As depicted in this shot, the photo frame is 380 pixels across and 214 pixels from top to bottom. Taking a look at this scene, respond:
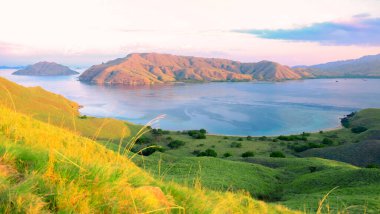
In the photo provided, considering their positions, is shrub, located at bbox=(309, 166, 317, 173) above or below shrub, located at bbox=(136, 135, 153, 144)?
above

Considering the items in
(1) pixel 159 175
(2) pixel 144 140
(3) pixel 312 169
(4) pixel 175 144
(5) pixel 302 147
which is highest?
(1) pixel 159 175

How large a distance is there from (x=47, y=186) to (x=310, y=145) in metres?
69.5

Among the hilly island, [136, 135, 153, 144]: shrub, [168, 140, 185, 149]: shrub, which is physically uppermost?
the hilly island

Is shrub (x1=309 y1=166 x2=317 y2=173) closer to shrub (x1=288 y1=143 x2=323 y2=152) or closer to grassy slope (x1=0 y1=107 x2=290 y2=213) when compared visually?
shrub (x1=288 y1=143 x2=323 y2=152)

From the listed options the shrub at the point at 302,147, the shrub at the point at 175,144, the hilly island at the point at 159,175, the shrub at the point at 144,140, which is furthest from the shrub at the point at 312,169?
the shrub at the point at 144,140

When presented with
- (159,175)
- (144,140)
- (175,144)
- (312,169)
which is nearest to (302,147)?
(175,144)

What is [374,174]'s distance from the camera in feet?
84.9

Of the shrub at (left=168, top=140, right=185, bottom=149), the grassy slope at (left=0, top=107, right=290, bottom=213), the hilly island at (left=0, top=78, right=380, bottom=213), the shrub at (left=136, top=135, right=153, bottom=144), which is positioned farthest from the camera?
the shrub at (left=136, top=135, right=153, bottom=144)

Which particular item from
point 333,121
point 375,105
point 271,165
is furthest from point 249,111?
point 271,165

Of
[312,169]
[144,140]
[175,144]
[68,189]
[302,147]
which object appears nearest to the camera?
[68,189]

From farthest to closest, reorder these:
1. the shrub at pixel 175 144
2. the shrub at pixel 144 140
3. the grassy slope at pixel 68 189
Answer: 1. the shrub at pixel 144 140
2. the shrub at pixel 175 144
3. the grassy slope at pixel 68 189

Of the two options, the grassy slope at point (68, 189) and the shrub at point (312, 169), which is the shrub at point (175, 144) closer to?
the shrub at point (312, 169)

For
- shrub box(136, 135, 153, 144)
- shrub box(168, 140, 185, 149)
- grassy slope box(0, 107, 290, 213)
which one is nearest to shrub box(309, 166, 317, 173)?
grassy slope box(0, 107, 290, 213)

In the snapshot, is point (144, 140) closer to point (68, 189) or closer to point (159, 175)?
point (159, 175)
